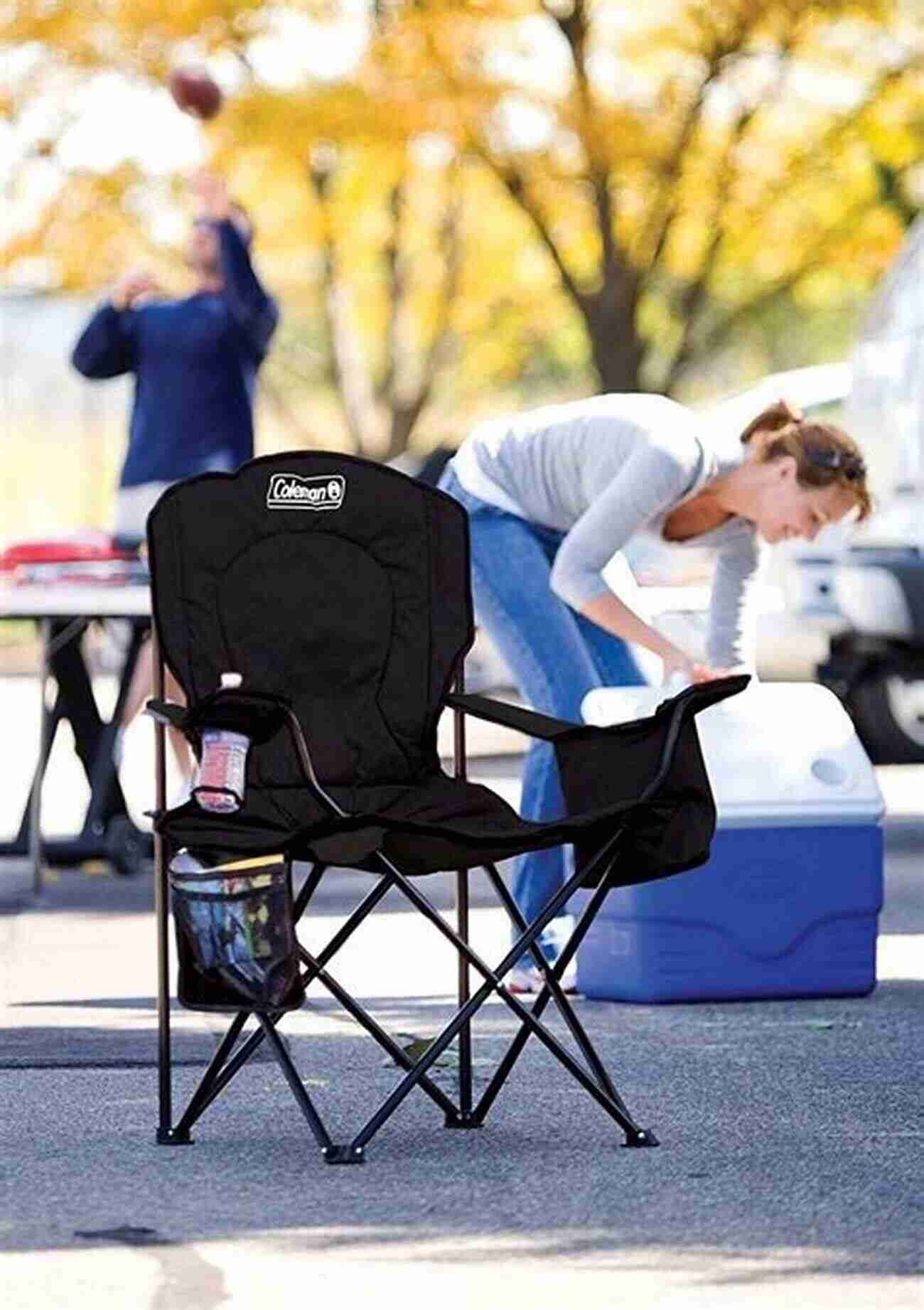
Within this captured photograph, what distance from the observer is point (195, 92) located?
38.5 feet

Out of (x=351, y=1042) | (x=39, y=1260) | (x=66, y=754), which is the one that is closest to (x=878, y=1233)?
(x=39, y=1260)

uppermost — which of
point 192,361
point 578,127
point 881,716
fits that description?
point 578,127

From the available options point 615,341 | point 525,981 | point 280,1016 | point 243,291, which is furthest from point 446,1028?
point 615,341

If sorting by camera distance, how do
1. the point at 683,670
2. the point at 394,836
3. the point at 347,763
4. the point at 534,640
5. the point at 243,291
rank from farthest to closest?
the point at 243,291 → the point at 534,640 → the point at 683,670 → the point at 347,763 → the point at 394,836

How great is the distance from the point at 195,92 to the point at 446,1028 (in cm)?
614

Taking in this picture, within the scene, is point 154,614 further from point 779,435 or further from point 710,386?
point 710,386

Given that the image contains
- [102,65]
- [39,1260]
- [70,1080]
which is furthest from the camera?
[102,65]

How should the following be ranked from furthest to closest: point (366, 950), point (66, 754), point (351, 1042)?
point (66, 754)
point (366, 950)
point (351, 1042)

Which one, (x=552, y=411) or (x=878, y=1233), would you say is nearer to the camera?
(x=878, y=1233)

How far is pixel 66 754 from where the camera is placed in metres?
15.6

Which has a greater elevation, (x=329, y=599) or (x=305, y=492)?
(x=305, y=492)

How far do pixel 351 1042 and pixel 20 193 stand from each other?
17718 millimetres

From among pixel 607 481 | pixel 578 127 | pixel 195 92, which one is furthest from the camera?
pixel 578 127

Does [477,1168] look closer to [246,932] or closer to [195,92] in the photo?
[246,932]
